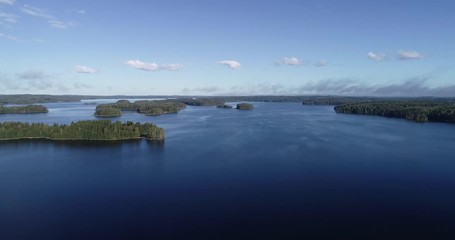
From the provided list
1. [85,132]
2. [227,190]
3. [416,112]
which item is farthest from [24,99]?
[227,190]

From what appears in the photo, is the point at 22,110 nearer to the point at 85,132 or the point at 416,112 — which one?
the point at 85,132

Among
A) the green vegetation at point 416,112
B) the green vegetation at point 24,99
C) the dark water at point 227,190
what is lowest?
the dark water at point 227,190

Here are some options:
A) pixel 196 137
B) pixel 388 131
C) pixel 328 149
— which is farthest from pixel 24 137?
pixel 388 131

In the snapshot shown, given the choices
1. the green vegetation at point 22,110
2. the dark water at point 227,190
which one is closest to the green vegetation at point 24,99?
the green vegetation at point 22,110

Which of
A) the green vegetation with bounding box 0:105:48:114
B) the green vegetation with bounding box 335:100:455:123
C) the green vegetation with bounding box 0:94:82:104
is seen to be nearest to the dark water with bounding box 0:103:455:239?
the green vegetation with bounding box 335:100:455:123

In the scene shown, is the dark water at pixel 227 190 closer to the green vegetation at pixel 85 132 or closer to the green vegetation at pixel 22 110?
the green vegetation at pixel 85 132

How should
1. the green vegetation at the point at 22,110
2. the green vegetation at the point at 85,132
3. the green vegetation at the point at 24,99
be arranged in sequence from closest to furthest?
the green vegetation at the point at 85,132 → the green vegetation at the point at 22,110 → the green vegetation at the point at 24,99
